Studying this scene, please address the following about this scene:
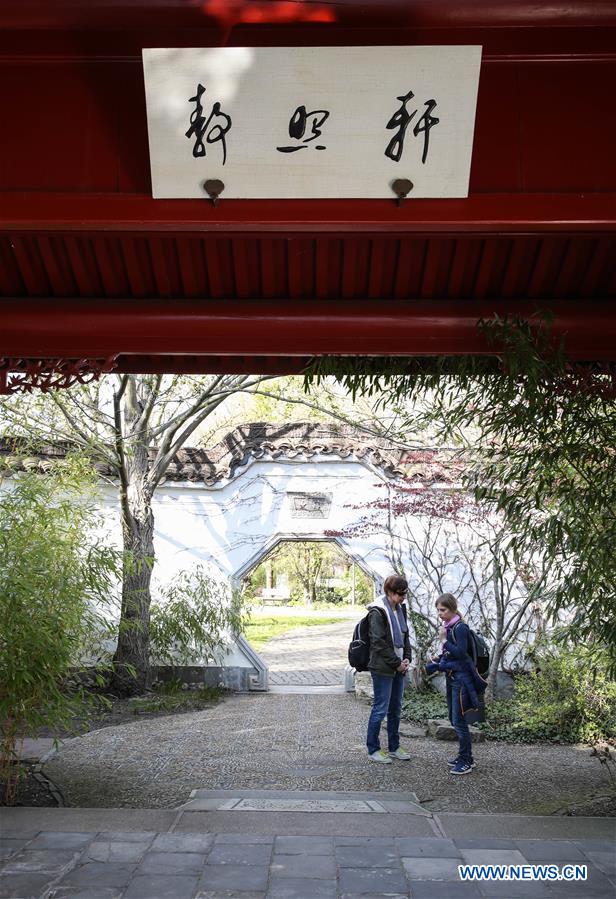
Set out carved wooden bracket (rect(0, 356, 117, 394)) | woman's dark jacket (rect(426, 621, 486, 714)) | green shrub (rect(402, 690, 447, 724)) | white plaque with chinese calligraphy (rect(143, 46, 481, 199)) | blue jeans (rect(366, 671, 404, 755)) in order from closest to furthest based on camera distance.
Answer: white plaque with chinese calligraphy (rect(143, 46, 481, 199)), carved wooden bracket (rect(0, 356, 117, 394)), woman's dark jacket (rect(426, 621, 486, 714)), blue jeans (rect(366, 671, 404, 755)), green shrub (rect(402, 690, 447, 724))

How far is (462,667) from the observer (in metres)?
4.93

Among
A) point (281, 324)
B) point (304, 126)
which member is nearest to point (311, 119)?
point (304, 126)

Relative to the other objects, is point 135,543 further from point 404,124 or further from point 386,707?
point 404,124

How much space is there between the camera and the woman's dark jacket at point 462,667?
4914 mm

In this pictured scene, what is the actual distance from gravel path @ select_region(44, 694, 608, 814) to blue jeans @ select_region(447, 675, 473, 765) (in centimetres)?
15

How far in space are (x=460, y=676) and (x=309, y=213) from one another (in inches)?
137

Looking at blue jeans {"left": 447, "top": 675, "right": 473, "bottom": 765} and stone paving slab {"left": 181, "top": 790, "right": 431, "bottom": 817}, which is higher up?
blue jeans {"left": 447, "top": 675, "right": 473, "bottom": 765}

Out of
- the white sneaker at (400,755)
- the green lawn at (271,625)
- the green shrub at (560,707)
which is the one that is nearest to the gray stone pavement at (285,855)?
the white sneaker at (400,755)

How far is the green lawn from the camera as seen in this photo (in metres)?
15.2

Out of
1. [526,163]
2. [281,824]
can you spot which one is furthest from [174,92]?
[281,824]

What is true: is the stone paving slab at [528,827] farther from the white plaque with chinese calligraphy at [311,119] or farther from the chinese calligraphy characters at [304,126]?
the chinese calligraphy characters at [304,126]

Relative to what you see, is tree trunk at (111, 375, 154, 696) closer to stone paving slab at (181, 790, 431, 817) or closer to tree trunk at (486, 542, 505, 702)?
tree trunk at (486, 542, 505, 702)

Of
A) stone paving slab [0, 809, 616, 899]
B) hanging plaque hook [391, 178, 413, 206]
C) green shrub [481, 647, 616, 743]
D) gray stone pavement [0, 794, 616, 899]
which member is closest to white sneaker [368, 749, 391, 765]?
green shrub [481, 647, 616, 743]

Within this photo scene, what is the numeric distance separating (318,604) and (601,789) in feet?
59.5
